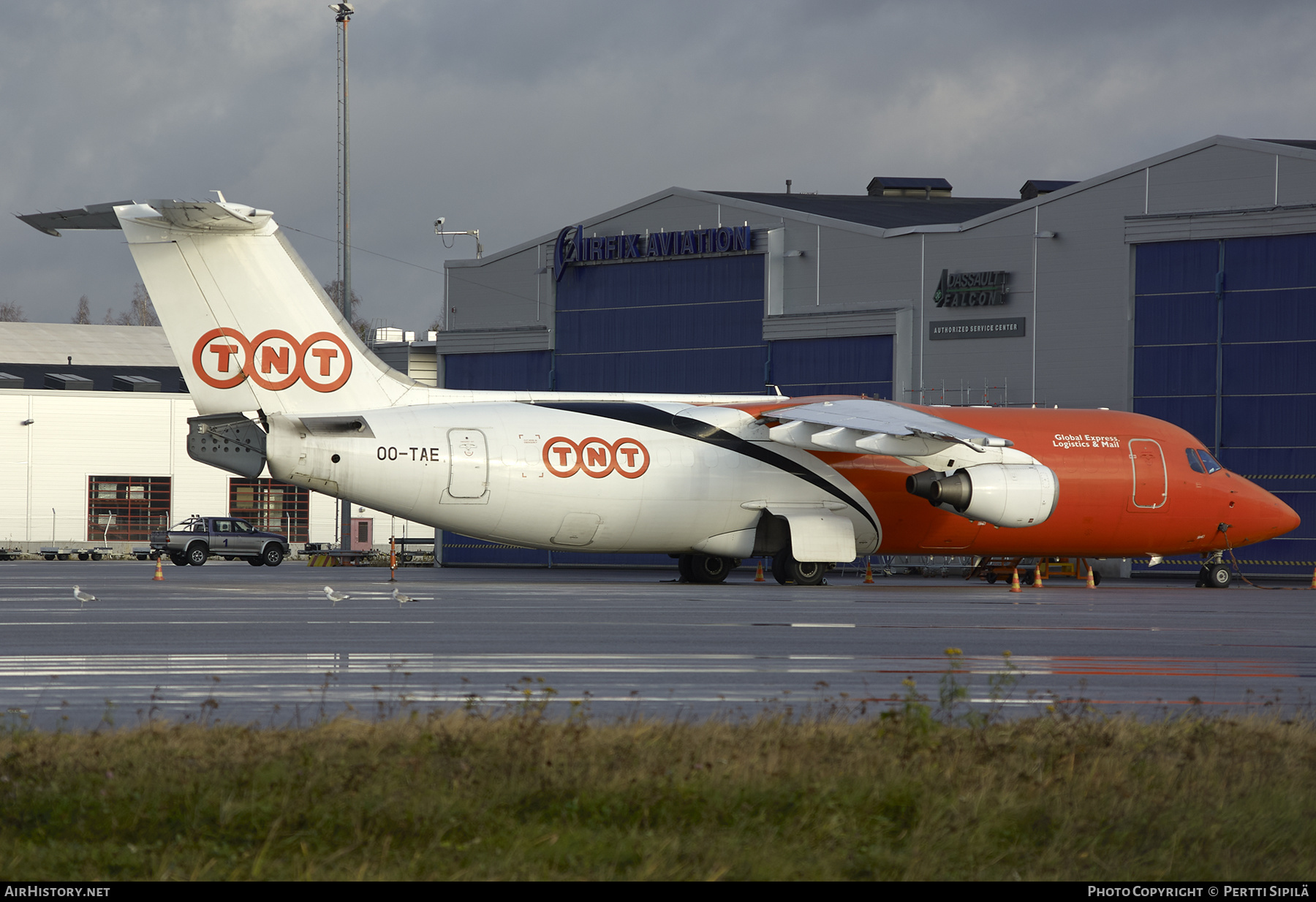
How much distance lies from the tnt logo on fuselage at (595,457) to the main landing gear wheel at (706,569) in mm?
4494

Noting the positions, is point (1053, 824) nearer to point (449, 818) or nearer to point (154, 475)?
point (449, 818)

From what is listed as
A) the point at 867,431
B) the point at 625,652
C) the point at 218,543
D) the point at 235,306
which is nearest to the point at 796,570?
the point at 867,431

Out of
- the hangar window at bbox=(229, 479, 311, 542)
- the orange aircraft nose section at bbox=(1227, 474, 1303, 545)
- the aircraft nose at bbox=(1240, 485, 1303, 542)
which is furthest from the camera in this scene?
the hangar window at bbox=(229, 479, 311, 542)

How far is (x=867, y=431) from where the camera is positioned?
28859 mm

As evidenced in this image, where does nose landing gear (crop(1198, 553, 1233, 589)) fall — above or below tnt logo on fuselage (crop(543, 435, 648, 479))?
below

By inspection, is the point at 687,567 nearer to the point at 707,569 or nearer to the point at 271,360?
the point at 707,569

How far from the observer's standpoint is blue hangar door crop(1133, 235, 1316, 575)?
137 ft

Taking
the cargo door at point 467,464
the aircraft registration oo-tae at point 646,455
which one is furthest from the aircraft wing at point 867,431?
the cargo door at point 467,464

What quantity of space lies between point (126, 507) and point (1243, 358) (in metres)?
54.7

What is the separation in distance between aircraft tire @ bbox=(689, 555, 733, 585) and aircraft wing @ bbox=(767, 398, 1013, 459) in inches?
167

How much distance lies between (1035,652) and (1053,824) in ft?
33.6

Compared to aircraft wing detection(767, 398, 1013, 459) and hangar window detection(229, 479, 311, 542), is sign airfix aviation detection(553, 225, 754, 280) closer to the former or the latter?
aircraft wing detection(767, 398, 1013, 459)

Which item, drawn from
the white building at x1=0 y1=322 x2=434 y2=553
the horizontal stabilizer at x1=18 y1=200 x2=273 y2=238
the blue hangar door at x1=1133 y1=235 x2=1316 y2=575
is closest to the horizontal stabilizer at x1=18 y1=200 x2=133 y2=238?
the horizontal stabilizer at x1=18 y1=200 x2=273 y2=238

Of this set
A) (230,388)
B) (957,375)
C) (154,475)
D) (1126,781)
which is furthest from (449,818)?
(154,475)
